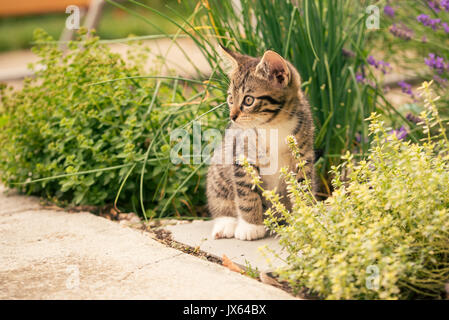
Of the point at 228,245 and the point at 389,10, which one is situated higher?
the point at 389,10

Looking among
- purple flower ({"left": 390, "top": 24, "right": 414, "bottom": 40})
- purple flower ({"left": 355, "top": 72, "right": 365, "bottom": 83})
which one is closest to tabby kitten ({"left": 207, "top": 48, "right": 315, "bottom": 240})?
purple flower ({"left": 355, "top": 72, "right": 365, "bottom": 83})

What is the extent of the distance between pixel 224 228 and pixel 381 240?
949 mm

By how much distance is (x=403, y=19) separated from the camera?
11.8 feet

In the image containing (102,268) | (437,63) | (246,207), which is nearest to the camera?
(102,268)

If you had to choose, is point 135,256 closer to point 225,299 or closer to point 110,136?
point 225,299

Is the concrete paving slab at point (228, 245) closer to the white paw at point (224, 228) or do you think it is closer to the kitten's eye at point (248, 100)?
the white paw at point (224, 228)

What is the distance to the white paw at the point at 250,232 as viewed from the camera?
2326 mm

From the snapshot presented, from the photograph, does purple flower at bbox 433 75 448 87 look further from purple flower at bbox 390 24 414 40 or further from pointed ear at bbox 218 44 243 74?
pointed ear at bbox 218 44 243 74

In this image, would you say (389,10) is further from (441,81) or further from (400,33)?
(441,81)

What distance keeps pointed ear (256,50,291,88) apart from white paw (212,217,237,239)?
725mm

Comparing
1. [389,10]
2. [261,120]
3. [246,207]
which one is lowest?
[246,207]

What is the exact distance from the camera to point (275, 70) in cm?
229

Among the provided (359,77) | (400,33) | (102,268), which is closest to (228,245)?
(102,268)

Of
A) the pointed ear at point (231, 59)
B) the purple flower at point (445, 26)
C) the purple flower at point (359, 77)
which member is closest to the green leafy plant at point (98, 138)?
the pointed ear at point (231, 59)
